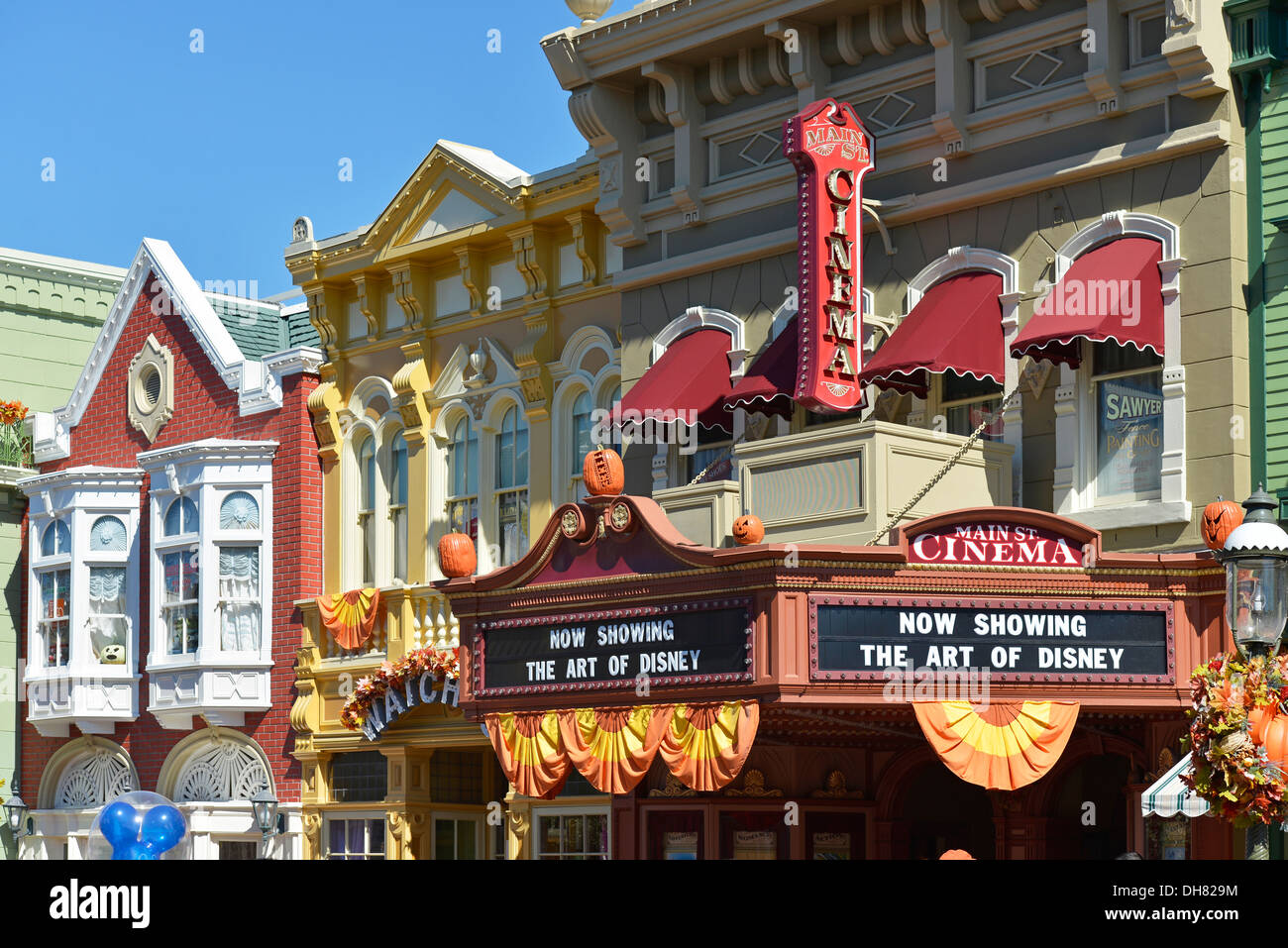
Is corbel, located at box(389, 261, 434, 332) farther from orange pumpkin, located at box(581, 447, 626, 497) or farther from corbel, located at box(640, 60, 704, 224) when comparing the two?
orange pumpkin, located at box(581, 447, 626, 497)

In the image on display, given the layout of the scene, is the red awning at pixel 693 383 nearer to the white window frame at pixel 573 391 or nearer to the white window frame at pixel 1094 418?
the white window frame at pixel 573 391

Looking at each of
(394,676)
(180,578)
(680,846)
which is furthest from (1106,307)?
(180,578)

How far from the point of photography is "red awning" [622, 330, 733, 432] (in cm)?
2064

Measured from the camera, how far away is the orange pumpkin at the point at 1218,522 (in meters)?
15.4

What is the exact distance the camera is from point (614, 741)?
1748 centimetres

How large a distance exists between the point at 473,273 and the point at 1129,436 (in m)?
10.2

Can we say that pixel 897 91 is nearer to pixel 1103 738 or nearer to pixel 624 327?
pixel 624 327

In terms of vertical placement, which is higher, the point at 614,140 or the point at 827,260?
the point at 614,140

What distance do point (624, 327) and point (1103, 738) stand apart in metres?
7.73

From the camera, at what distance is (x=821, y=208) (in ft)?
59.1

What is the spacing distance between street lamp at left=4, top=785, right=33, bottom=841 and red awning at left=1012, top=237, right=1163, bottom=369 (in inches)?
747

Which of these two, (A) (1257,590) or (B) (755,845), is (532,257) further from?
(A) (1257,590)

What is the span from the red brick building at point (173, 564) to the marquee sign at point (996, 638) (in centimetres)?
1234
